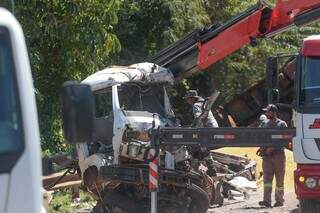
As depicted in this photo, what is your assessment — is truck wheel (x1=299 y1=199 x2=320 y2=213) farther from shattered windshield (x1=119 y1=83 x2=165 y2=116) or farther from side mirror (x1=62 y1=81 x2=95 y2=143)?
side mirror (x1=62 y1=81 x2=95 y2=143)

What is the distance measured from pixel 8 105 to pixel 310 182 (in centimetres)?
606

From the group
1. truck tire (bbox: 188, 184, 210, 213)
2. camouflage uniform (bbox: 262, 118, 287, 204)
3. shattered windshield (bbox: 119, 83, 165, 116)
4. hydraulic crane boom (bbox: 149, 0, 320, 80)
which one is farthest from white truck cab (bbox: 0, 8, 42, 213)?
camouflage uniform (bbox: 262, 118, 287, 204)

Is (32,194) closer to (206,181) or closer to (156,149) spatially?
(156,149)

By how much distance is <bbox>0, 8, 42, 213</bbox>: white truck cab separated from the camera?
13.0ft

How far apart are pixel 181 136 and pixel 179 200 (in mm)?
1177

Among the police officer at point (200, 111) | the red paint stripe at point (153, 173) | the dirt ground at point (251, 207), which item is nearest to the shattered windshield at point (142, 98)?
the police officer at point (200, 111)

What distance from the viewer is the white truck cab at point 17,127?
3.97 meters

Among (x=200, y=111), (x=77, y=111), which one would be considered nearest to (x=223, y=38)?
(x=200, y=111)

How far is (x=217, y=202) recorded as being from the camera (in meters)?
13.2

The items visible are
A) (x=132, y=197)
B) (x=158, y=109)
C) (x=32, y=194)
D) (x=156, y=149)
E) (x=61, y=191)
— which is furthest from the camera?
(x=61, y=191)

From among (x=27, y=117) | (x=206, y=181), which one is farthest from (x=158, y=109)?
(x=27, y=117)

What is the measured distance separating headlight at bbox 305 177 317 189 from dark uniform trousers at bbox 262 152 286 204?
4.03 meters

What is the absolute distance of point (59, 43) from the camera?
15141mm

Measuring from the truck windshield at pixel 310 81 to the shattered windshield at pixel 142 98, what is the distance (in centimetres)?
336
